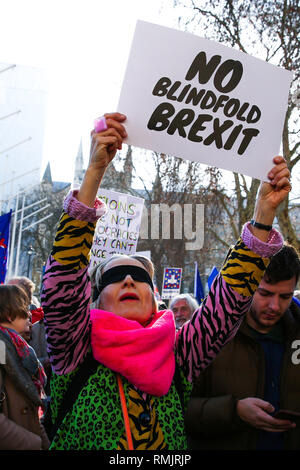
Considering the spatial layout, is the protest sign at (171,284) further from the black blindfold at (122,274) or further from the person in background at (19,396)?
the black blindfold at (122,274)

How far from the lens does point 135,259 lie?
2383mm

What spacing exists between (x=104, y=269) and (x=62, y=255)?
1.34 ft

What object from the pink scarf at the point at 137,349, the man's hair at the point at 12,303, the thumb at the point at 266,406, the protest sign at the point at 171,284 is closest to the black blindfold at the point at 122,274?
the pink scarf at the point at 137,349

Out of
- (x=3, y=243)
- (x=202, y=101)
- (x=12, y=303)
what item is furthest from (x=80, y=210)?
(x=3, y=243)

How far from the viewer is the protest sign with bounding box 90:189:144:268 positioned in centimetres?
669

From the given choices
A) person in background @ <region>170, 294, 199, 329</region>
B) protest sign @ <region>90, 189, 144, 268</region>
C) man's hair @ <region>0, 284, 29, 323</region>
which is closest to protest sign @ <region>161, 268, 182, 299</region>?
protest sign @ <region>90, 189, 144, 268</region>

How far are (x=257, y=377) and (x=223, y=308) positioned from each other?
2.62 feet

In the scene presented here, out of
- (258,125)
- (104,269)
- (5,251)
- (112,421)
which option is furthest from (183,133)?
(5,251)

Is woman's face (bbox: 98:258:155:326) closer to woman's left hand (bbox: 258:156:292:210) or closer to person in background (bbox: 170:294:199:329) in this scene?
woman's left hand (bbox: 258:156:292:210)

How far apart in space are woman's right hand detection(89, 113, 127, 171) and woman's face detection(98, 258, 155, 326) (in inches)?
18.5

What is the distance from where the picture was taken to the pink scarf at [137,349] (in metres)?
2.04

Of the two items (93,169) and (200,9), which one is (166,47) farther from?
(200,9)

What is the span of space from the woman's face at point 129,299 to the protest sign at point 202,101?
547 millimetres

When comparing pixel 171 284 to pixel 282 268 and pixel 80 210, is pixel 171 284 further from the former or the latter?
pixel 80 210
